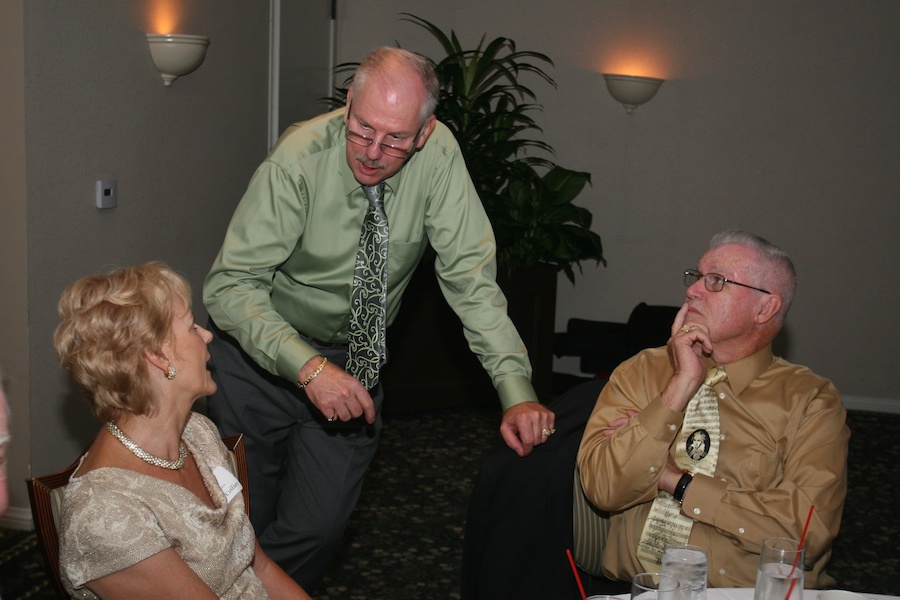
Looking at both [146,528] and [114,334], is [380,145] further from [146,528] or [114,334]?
[146,528]

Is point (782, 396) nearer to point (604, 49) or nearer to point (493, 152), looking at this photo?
point (493, 152)

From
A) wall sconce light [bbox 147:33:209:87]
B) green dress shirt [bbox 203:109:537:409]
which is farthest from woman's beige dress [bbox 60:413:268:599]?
wall sconce light [bbox 147:33:209:87]

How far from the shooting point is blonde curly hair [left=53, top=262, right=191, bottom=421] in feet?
5.79

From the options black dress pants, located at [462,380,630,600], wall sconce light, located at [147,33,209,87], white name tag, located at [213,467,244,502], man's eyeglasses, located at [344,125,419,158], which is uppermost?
wall sconce light, located at [147,33,209,87]

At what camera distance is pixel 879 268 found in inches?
239

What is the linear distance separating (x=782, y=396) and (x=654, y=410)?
36cm

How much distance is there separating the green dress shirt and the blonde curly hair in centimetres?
59

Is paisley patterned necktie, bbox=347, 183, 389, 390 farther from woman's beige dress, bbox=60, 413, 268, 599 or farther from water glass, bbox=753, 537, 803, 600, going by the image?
water glass, bbox=753, 537, 803, 600

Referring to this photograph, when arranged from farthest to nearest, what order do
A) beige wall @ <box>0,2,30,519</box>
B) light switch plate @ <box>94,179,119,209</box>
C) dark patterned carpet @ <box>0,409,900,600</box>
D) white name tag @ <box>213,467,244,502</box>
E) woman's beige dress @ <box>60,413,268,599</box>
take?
light switch plate @ <box>94,179,119,209</box> → dark patterned carpet @ <box>0,409,900,600</box> → beige wall @ <box>0,2,30,519</box> → white name tag @ <box>213,467,244,502</box> → woman's beige dress @ <box>60,413,268,599</box>

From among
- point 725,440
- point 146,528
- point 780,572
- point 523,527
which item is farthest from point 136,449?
point 725,440

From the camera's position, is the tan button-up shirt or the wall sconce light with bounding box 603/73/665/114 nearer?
the tan button-up shirt

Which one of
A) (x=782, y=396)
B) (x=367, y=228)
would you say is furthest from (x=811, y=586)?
(x=367, y=228)

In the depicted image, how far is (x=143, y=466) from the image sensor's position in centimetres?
180

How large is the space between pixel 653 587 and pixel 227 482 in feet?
2.85
